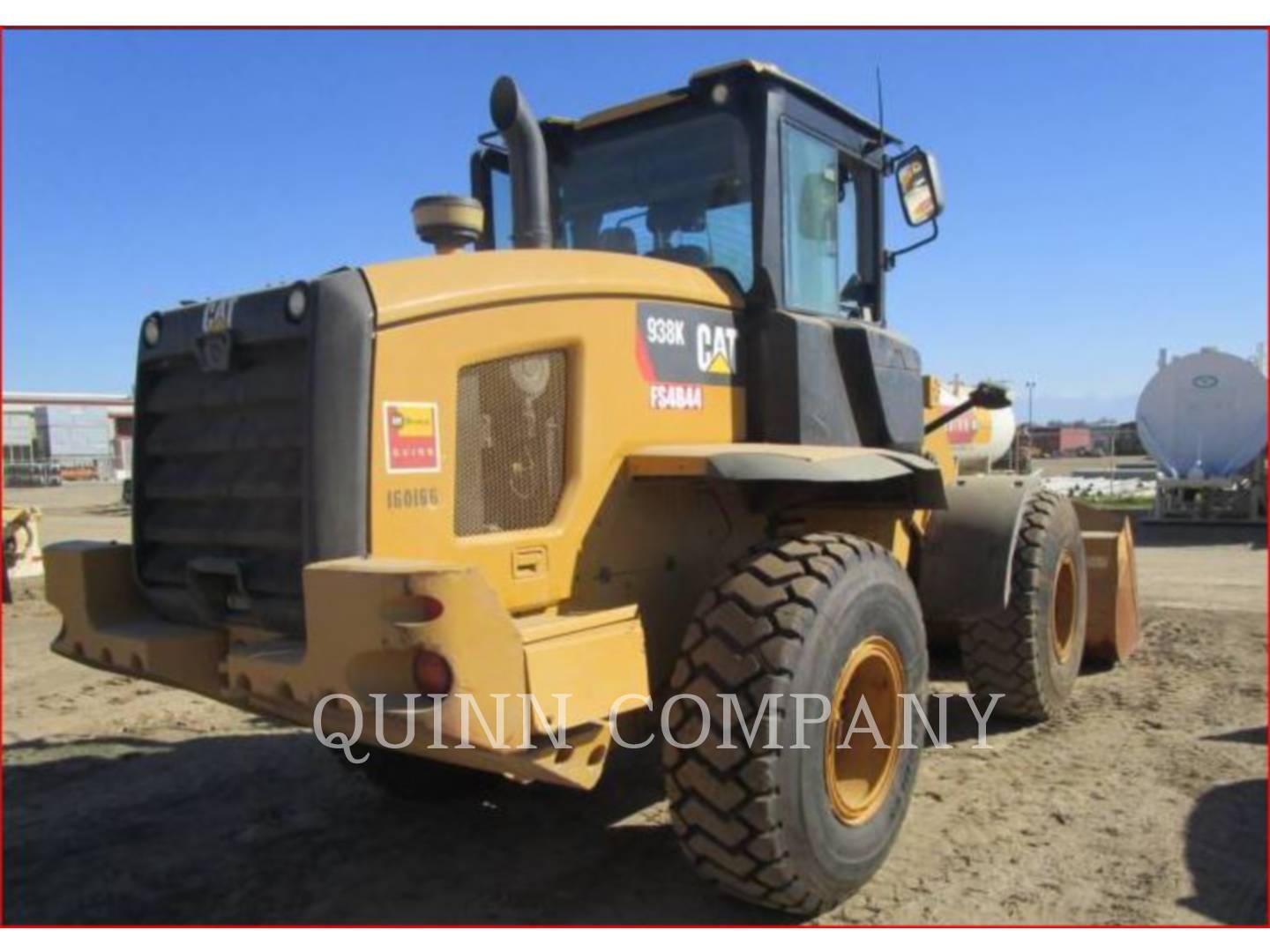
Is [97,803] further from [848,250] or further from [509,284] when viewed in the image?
[848,250]

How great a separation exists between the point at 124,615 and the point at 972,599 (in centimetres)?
365

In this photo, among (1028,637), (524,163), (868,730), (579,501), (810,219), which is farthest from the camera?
(1028,637)

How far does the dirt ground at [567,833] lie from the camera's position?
11.7 feet

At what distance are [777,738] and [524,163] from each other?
2.32m

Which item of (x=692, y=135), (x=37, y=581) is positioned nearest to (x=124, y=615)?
(x=692, y=135)

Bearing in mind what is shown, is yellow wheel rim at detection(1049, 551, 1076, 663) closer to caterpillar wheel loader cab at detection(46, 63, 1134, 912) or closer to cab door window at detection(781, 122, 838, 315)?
caterpillar wheel loader cab at detection(46, 63, 1134, 912)

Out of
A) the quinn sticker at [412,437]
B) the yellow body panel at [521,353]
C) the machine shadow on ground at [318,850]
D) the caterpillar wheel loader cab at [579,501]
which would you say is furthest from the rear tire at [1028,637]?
the quinn sticker at [412,437]

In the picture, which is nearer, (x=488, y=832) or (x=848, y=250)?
(x=488, y=832)

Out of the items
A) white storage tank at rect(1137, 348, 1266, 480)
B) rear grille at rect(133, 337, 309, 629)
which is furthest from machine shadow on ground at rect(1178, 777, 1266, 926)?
white storage tank at rect(1137, 348, 1266, 480)

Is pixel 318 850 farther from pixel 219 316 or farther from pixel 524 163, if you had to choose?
pixel 524 163

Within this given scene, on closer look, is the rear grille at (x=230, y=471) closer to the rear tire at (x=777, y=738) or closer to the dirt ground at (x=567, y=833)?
the dirt ground at (x=567, y=833)

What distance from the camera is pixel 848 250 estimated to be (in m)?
4.94

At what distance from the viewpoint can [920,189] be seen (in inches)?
192

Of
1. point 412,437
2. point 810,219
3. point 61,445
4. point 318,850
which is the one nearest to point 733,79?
point 810,219
